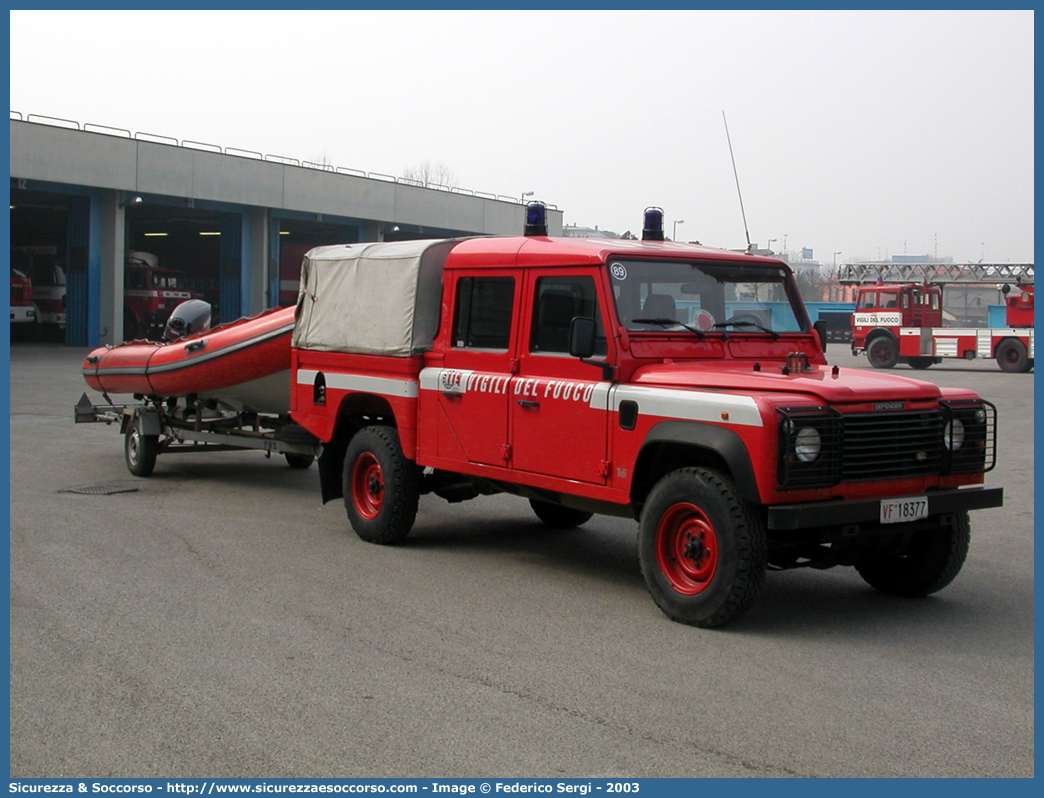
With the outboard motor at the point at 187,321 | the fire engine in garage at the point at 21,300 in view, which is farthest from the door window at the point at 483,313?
the fire engine in garage at the point at 21,300

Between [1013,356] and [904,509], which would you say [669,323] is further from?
[1013,356]

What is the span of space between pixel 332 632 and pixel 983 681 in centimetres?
343

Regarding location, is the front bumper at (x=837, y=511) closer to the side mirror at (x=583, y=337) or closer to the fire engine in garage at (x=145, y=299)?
the side mirror at (x=583, y=337)

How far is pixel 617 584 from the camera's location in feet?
25.4

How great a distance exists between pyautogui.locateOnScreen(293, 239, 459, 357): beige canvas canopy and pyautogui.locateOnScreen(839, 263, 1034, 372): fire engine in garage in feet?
98.0

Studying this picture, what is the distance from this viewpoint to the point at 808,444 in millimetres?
6180

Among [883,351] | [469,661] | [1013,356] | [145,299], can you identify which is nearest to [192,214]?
[145,299]

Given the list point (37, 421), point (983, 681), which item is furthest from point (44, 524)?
point (37, 421)

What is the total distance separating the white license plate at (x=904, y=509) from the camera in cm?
640

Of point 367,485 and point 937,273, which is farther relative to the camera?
point 937,273

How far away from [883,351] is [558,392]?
3185 cm

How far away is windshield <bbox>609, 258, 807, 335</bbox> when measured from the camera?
7465 millimetres

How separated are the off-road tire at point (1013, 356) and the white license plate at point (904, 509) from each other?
31.2 meters
